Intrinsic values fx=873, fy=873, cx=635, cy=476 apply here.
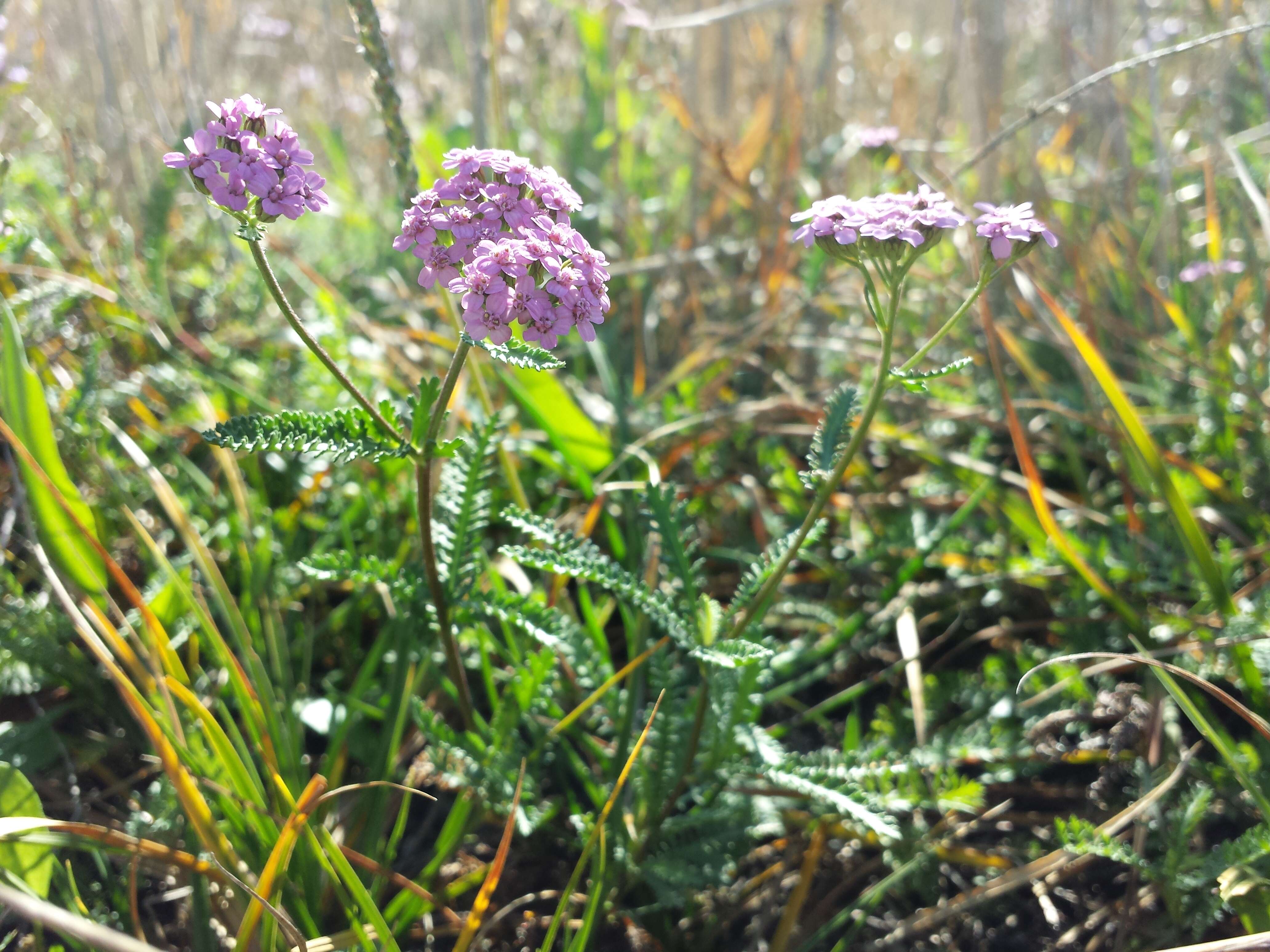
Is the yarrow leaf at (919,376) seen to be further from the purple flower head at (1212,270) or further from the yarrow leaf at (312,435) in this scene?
the purple flower head at (1212,270)

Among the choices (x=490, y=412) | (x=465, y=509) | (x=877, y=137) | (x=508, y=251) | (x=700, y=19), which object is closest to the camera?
(x=508, y=251)

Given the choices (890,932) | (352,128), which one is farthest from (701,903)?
(352,128)

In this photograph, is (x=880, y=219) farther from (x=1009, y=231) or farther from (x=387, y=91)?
(x=387, y=91)

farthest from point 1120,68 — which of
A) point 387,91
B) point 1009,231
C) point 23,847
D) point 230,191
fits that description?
point 23,847

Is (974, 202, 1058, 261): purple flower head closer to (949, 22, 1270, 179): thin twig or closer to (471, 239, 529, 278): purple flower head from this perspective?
(949, 22, 1270, 179): thin twig

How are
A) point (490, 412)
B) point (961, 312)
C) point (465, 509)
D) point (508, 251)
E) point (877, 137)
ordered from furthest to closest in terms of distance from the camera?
point (877, 137)
point (490, 412)
point (465, 509)
point (961, 312)
point (508, 251)

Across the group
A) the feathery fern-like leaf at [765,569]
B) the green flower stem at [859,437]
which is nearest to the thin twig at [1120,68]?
the green flower stem at [859,437]

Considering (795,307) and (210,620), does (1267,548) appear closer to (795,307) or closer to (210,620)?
(795,307)
